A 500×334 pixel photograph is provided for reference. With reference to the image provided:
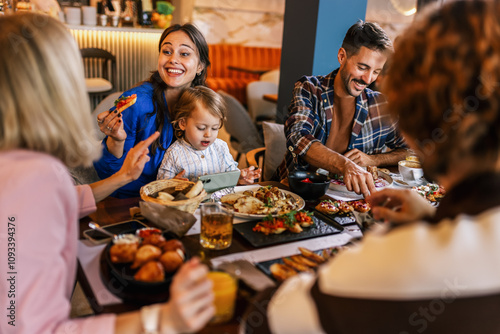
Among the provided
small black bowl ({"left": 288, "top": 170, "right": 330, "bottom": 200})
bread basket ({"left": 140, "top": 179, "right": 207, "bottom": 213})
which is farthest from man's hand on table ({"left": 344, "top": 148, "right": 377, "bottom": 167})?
bread basket ({"left": 140, "top": 179, "right": 207, "bottom": 213})

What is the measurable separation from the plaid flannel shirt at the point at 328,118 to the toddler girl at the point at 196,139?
1.48ft

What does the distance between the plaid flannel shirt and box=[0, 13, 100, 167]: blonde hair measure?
5.17 ft

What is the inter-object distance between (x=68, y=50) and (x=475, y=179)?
85 cm

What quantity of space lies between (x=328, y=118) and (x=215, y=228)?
1.42 meters

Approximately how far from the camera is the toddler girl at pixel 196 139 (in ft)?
6.74

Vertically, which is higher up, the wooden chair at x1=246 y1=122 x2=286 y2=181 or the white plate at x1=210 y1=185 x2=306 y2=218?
the white plate at x1=210 y1=185 x2=306 y2=218

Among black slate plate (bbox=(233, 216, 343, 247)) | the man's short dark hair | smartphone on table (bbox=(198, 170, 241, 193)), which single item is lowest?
black slate plate (bbox=(233, 216, 343, 247))

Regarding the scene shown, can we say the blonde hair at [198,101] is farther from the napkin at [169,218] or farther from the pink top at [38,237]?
the pink top at [38,237]

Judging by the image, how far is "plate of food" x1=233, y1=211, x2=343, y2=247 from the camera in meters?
1.38

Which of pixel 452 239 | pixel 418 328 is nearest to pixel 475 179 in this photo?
pixel 452 239

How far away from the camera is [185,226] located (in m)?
1.34

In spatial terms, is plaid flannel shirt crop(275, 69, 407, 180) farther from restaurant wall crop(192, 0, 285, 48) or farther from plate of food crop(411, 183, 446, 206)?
restaurant wall crop(192, 0, 285, 48)

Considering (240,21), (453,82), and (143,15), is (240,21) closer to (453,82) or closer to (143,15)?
(143,15)

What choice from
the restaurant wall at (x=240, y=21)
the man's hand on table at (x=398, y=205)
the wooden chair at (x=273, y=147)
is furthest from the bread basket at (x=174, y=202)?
the restaurant wall at (x=240, y=21)
